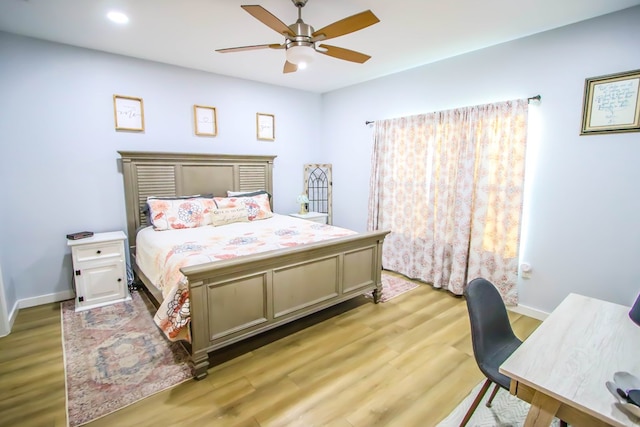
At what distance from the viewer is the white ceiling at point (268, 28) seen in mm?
2391

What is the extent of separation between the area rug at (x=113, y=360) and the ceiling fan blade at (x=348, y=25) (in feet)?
8.42

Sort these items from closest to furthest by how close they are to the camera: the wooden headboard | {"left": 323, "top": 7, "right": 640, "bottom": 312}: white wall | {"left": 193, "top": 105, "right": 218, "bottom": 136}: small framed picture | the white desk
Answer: the white desk
{"left": 323, "top": 7, "right": 640, "bottom": 312}: white wall
the wooden headboard
{"left": 193, "top": 105, "right": 218, "bottom": 136}: small framed picture

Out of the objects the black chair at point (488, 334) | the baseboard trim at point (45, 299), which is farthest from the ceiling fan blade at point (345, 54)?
the baseboard trim at point (45, 299)

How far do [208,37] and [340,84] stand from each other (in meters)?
2.27

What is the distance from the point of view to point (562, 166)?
9.30 ft

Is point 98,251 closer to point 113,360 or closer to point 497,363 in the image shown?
point 113,360

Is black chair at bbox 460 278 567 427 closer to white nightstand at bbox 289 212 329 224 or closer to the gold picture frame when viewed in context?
the gold picture frame

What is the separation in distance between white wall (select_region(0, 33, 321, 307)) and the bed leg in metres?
2.17

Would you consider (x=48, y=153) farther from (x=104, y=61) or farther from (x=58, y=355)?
(x=58, y=355)

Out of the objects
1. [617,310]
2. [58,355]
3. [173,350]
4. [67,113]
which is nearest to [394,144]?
[617,310]

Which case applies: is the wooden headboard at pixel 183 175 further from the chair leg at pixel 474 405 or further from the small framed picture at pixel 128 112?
the chair leg at pixel 474 405

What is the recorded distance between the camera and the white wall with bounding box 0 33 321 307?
3.05m

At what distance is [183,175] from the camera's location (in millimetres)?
4004

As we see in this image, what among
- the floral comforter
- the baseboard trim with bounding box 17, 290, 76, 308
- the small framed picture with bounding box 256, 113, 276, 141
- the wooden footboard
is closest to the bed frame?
the wooden footboard
